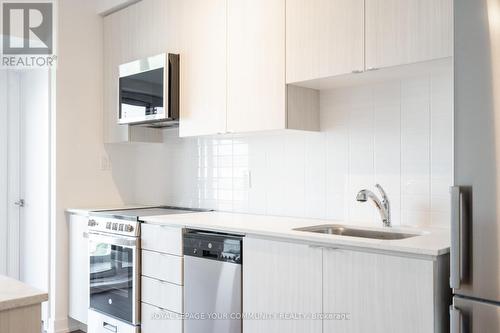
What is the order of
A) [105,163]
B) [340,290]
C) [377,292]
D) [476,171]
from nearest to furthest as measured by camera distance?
[476,171], [377,292], [340,290], [105,163]

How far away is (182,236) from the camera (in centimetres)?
270

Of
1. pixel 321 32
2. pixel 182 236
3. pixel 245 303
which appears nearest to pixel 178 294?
pixel 182 236

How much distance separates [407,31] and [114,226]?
2173 millimetres

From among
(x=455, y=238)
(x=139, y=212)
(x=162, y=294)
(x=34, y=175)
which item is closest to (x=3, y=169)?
(x=34, y=175)

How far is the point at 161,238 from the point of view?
284cm

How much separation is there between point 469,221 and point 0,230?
4.07 m

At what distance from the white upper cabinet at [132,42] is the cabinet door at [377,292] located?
198 cm

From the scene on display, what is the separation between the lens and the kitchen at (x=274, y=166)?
1.71 m

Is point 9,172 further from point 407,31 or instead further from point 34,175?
point 407,31

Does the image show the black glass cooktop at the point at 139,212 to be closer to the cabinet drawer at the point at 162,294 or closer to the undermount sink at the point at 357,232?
the cabinet drawer at the point at 162,294

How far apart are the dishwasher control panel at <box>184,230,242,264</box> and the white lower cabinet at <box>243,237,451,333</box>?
0.07 m

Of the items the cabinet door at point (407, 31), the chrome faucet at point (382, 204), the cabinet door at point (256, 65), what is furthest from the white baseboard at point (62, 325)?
the cabinet door at point (407, 31)

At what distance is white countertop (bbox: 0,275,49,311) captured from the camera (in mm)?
1268

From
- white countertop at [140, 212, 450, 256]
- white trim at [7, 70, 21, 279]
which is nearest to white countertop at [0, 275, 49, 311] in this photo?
white countertop at [140, 212, 450, 256]
